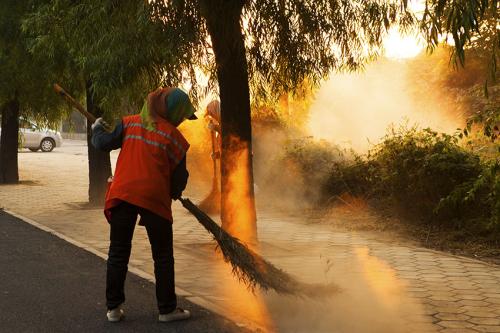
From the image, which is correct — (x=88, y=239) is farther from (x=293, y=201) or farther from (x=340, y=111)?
(x=340, y=111)

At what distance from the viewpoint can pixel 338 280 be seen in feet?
22.1

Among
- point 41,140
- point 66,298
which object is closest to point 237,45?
point 66,298

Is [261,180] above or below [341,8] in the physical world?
below

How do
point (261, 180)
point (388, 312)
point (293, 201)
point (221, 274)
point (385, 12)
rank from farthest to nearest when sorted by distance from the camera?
point (261, 180) < point (293, 201) < point (385, 12) < point (221, 274) < point (388, 312)

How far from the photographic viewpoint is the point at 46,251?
8.37 metres

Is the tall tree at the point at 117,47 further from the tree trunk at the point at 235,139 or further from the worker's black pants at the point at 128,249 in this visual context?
the worker's black pants at the point at 128,249

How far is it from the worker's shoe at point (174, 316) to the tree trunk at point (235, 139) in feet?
9.57

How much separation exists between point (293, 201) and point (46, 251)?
5461 mm

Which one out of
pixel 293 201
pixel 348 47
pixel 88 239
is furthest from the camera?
pixel 293 201

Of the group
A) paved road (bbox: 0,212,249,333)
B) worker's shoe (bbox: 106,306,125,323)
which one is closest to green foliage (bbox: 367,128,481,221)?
paved road (bbox: 0,212,249,333)

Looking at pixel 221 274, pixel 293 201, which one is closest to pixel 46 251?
pixel 221 274

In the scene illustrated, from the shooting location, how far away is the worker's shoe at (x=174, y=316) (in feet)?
17.1

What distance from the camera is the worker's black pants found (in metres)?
5.14

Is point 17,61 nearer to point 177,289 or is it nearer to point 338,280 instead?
point 177,289
